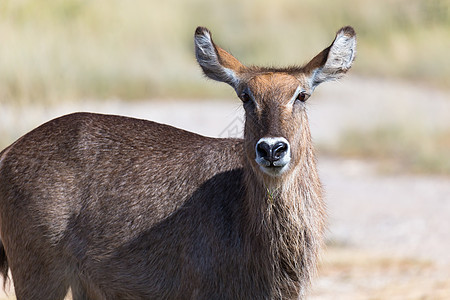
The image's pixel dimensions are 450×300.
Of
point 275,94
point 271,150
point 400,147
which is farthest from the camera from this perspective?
point 400,147

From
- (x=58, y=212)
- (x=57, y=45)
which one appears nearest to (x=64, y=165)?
(x=58, y=212)

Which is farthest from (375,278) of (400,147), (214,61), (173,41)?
(173,41)

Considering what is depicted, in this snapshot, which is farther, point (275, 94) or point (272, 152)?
point (275, 94)

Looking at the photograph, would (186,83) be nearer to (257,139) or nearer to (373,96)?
(373,96)

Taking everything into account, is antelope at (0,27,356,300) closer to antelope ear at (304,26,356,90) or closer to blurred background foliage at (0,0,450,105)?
antelope ear at (304,26,356,90)

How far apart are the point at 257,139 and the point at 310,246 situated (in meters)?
0.92

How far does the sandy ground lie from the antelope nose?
4.18 feet

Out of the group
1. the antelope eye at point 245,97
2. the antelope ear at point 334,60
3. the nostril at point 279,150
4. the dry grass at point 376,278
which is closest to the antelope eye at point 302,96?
the antelope ear at point 334,60

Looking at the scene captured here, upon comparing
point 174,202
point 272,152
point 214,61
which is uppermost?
point 214,61

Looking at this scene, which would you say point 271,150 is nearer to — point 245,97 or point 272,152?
point 272,152

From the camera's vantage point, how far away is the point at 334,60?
673 cm

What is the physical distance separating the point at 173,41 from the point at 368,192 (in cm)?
1340

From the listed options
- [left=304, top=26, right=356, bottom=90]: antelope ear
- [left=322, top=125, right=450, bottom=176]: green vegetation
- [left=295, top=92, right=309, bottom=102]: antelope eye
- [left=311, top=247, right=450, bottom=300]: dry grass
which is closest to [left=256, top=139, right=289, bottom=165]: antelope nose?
[left=295, top=92, right=309, bottom=102]: antelope eye

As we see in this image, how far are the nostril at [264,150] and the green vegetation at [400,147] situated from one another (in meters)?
11.1
